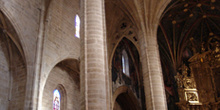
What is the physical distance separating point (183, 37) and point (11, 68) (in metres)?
11.9

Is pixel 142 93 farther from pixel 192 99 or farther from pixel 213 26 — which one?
pixel 213 26

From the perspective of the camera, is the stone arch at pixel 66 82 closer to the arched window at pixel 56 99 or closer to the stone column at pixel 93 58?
the arched window at pixel 56 99

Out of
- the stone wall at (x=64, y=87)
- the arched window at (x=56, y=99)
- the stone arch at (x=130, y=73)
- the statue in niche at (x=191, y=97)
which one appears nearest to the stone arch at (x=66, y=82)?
the stone wall at (x=64, y=87)

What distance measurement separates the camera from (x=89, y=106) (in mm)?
6340

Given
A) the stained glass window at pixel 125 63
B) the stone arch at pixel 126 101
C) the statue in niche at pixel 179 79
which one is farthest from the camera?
the stained glass window at pixel 125 63

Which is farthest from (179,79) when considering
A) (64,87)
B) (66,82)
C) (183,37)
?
(64,87)

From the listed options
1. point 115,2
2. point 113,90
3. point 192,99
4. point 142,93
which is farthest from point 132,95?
point 115,2

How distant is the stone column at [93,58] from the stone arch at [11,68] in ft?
16.9

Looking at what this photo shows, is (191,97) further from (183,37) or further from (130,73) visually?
(183,37)

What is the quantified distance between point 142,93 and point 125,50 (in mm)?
3127

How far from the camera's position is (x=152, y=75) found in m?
11.8

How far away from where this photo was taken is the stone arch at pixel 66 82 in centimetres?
1415

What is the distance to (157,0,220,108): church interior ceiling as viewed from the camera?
1805 centimetres

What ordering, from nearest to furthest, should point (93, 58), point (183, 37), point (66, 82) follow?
→ point (93, 58)
point (66, 82)
point (183, 37)
